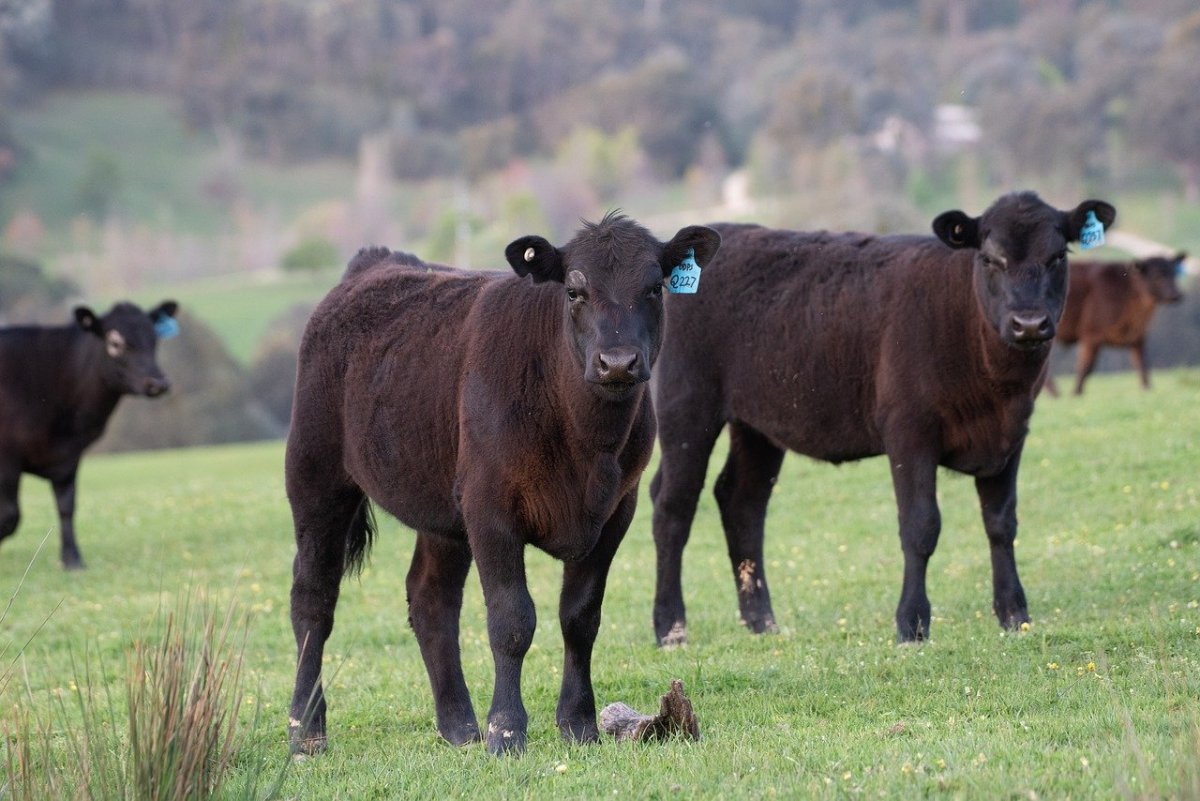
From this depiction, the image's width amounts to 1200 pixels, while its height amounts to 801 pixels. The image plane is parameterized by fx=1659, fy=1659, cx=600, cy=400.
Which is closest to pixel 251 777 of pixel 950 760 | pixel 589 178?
pixel 950 760

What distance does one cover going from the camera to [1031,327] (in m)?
10.4

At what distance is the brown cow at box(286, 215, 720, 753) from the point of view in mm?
8352

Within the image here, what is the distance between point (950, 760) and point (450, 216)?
94983mm

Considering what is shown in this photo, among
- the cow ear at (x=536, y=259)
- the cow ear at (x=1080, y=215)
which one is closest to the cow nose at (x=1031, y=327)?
the cow ear at (x=1080, y=215)

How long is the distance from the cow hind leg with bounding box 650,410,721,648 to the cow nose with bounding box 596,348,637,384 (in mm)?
4371

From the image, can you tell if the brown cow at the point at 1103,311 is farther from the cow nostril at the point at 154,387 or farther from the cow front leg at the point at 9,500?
the cow front leg at the point at 9,500

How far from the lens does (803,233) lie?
12672mm

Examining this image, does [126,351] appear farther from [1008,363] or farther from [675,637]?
[1008,363]

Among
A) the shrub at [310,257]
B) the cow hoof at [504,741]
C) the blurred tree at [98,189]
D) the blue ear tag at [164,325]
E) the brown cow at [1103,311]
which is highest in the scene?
the blue ear tag at [164,325]

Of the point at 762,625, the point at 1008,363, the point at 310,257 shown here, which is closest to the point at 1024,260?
the point at 1008,363

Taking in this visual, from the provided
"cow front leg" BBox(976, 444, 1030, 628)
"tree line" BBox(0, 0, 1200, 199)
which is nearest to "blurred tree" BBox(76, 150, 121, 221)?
"tree line" BBox(0, 0, 1200, 199)

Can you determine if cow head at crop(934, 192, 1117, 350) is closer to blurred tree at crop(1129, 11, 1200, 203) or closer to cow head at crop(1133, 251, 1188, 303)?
cow head at crop(1133, 251, 1188, 303)

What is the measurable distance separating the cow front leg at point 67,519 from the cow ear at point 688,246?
482 inches

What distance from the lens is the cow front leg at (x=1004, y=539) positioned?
11234mm
